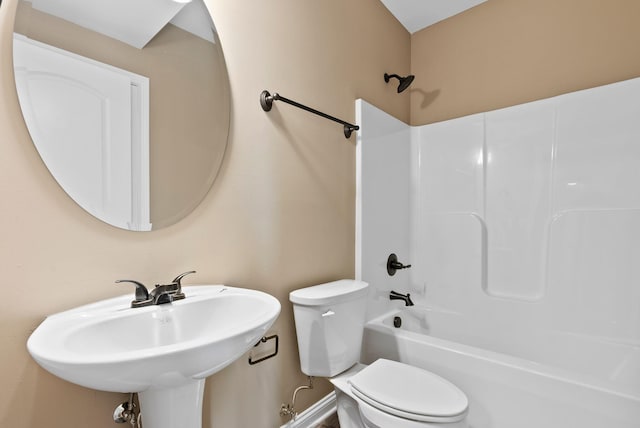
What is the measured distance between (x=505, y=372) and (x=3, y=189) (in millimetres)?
1828

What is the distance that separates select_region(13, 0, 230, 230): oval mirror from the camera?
0.80 metres

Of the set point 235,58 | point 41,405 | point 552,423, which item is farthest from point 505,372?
point 235,58

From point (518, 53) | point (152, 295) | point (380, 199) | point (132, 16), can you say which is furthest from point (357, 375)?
point (518, 53)

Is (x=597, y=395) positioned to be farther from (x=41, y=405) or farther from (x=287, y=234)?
(x=41, y=405)

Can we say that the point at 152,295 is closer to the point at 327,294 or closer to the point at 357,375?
the point at 327,294

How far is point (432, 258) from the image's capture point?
2.26 metres

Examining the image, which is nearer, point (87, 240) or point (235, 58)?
point (87, 240)

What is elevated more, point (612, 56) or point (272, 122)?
point (612, 56)

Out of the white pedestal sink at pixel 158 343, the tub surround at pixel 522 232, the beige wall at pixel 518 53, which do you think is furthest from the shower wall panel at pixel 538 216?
the white pedestal sink at pixel 158 343

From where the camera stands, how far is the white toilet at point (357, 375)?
109 centimetres

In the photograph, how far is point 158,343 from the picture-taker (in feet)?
2.87

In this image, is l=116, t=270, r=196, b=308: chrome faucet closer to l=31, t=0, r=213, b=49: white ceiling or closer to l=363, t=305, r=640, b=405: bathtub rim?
l=31, t=0, r=213, b=49: white ceiling

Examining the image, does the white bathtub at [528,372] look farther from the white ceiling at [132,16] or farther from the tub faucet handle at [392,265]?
the white ceiling at [132,16]

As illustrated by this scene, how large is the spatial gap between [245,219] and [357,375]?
31.2 inches
